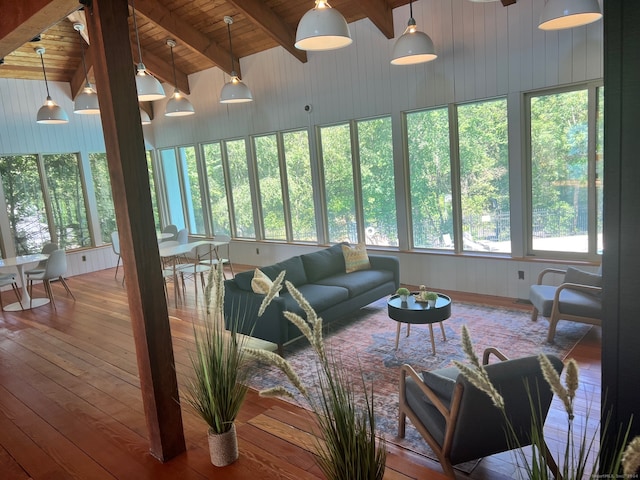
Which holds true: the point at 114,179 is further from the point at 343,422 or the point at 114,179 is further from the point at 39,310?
the point at 39,310

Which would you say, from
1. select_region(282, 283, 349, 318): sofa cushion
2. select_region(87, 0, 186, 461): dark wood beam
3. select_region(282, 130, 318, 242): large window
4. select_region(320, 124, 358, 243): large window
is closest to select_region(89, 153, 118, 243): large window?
select_region(282, 130, 318, 242): large window

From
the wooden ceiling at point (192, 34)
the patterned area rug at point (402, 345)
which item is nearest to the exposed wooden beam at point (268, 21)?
the wooden ceiling at point (192, 34)

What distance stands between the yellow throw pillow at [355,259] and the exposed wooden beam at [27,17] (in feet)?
12.8

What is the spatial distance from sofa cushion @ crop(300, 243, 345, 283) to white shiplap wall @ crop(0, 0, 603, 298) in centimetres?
118

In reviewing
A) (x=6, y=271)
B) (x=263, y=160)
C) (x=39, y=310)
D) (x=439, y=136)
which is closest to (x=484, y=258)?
(x=439, y=136)

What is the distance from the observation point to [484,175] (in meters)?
5.71

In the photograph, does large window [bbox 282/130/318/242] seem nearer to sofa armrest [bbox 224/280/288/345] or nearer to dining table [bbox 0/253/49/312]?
sofa armrest [bbox 224/280/288/345]

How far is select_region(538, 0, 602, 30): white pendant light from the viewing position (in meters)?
3.41

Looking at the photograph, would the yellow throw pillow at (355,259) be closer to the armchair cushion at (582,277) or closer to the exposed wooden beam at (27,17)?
the armchair cushion at (582,277)

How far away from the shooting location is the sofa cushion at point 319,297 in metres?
4.50

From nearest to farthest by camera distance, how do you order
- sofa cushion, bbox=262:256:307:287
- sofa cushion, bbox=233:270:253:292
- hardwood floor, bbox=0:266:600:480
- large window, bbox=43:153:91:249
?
hardwood floor, bbox=0:266:600:480 < sofa cushion, bbox=233:270:253:292 < sofa cushion, bbox=262:256:307:287 < large window, bbox=43:153:91:249

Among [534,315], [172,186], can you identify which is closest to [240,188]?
[172,186]

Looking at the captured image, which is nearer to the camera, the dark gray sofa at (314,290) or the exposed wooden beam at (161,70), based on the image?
the dark gray sofa at (314,290)

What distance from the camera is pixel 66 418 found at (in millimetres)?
3312
